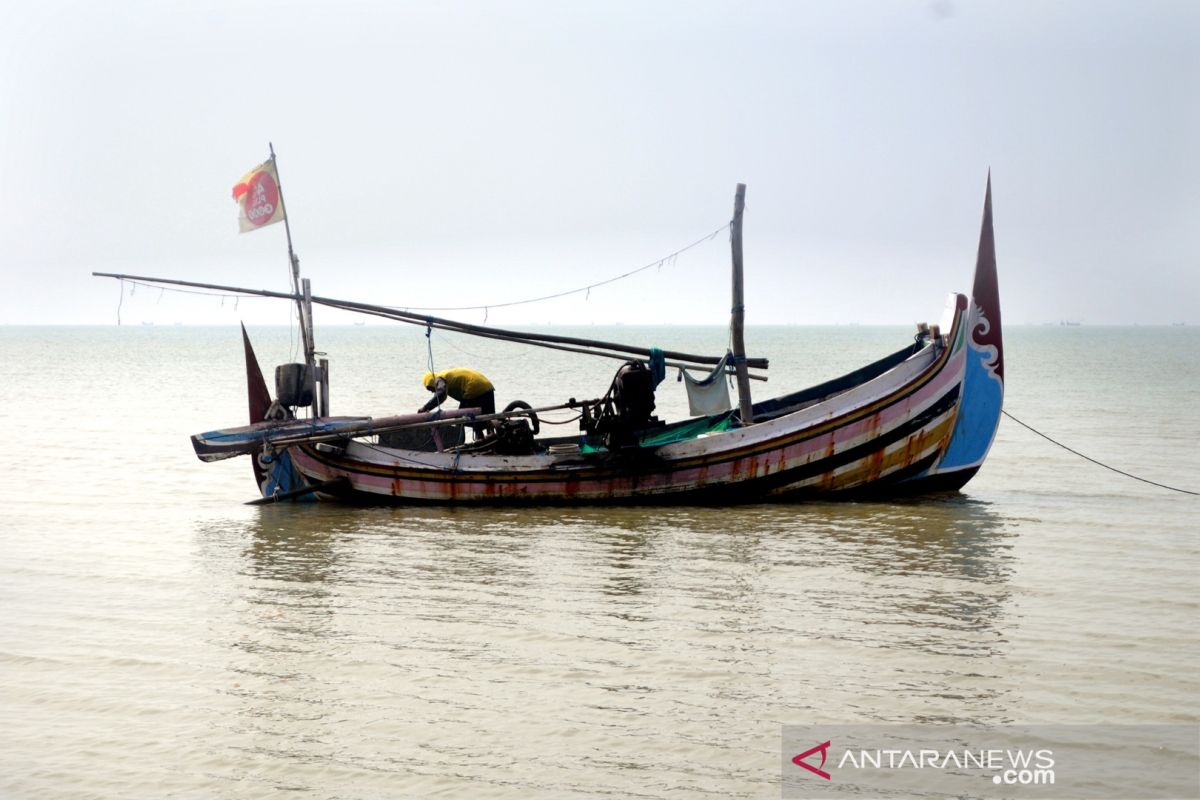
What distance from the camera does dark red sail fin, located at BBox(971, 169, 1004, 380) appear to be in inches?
541

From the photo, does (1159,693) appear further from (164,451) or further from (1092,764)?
(164,451)

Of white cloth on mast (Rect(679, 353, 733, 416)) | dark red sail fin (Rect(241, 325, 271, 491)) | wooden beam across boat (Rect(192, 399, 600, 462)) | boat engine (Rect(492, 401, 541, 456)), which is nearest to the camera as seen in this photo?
wooden beam across boat (Rect(192, 399, 600, 462))

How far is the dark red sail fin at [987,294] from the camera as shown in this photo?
45.1 ft

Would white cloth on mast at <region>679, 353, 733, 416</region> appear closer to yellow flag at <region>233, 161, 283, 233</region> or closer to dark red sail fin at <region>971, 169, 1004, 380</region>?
dark red sail fin at <region>971, 169, 1004, 380</region>

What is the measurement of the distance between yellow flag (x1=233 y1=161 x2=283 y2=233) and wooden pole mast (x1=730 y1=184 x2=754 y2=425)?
575 cm

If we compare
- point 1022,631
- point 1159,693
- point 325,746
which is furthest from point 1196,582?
point 325,746

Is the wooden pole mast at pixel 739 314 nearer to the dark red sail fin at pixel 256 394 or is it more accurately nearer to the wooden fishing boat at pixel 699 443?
the wooden fishing boat at pixel 699 443

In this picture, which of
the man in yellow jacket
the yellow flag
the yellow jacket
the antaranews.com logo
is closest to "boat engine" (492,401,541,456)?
the man in yellow jacket

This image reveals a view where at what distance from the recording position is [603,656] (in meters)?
7.71

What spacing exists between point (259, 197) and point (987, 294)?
29.8 feet

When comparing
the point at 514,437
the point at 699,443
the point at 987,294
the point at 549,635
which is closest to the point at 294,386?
the point at 514,437

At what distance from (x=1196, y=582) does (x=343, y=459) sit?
9535 mm

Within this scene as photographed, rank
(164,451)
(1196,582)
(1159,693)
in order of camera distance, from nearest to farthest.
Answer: (1159,693)
(1196,582)
(164,451)

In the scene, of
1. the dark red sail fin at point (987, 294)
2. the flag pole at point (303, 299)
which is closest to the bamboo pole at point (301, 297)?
the flag pole at point (303, 299)
